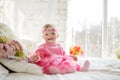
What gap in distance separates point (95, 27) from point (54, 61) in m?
1.70

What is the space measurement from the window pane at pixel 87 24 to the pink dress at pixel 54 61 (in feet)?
4.46

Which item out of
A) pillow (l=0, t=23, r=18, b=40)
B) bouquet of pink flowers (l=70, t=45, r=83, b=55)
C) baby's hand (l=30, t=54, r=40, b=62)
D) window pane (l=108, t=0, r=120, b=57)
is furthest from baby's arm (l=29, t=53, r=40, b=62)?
window pane (l=108, t=0, r=120, b=57)

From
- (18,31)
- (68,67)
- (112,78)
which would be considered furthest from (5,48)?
(18,31)

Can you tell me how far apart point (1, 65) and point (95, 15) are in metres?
2.12

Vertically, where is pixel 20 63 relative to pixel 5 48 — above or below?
below

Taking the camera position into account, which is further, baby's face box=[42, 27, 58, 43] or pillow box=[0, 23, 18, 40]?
baby's face box=[42, 27, 58, 43]

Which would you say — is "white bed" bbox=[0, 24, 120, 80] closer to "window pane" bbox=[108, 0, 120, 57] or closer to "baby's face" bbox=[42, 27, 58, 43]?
"baby's face" bbox=[42, 27, 58, 43]

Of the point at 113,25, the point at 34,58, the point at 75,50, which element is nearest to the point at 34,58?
the point at 34,58

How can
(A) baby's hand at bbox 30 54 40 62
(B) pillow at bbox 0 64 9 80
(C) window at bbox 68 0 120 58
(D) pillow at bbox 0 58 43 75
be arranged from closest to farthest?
(B) pillow at bbox 0 64 9 80 → (D) pillow at bbox 0 58 43 75 → (A) baby's hand at bbox 30 54 40 62 → (C) window at bbox 68 0 120 58

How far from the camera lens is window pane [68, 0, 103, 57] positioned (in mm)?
3580

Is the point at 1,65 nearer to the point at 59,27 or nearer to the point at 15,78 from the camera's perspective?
the point at 15,78

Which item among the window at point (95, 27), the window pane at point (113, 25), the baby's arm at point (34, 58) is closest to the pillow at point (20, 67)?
the baby's arm at point (34, 58)

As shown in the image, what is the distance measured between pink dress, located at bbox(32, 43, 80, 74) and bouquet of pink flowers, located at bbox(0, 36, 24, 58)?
0.21 metres

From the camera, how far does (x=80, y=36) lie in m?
3.61
